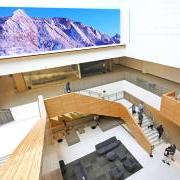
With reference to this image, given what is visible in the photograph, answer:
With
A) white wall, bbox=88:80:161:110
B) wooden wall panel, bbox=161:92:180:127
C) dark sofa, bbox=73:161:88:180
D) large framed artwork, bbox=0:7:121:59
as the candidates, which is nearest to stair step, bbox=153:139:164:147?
white wall, bbox=88:80:161:110

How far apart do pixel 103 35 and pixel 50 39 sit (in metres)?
3.89

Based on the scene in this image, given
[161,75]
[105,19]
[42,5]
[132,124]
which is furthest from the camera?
[161,75]

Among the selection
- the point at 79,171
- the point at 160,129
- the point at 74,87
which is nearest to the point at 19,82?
the point at 74,87

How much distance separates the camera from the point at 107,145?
11.0 meters

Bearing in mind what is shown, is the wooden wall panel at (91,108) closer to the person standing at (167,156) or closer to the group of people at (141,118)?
the group of people at (141,118)

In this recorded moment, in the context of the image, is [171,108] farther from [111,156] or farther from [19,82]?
[19,82]

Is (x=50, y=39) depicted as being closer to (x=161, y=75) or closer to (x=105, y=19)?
(x=105, y=19)

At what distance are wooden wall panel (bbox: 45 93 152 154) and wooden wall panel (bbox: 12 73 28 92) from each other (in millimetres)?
4515

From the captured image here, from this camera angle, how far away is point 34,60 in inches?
374

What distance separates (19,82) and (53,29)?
19.0ft

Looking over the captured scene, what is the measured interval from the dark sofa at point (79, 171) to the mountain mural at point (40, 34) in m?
7.72

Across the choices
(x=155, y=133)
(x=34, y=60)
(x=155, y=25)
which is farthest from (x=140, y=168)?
(x=34, y=60)

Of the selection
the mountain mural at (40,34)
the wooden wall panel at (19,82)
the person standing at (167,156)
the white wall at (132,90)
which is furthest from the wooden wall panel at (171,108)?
the wooden wall panel at (19,82)

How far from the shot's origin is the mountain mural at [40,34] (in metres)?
8.54
